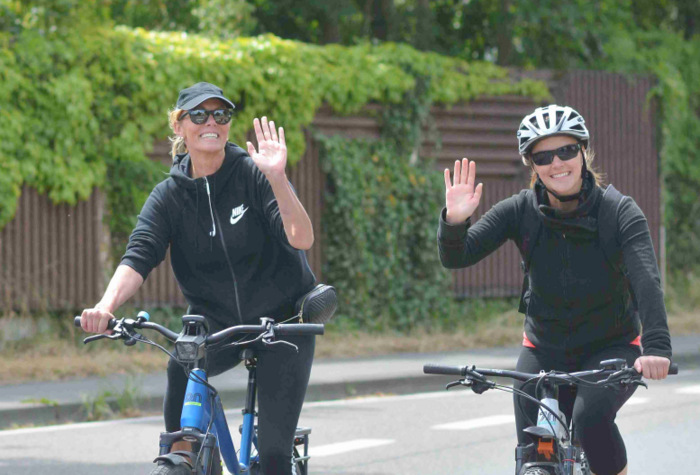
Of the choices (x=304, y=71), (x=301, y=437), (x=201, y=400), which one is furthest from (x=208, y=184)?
(x=304, y=71)

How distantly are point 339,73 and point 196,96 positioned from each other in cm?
1010

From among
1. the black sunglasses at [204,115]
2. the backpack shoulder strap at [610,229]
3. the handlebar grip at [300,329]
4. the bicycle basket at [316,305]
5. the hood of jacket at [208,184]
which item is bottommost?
the handlebar grip at [300,329]

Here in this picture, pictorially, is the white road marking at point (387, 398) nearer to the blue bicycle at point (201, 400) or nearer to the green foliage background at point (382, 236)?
the green foliage background at point (382, 236)

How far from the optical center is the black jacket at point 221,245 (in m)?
4.43

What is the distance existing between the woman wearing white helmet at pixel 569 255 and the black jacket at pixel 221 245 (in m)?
0.59

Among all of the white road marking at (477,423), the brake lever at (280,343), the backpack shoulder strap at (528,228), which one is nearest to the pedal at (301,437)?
the brake lever at (280,343)

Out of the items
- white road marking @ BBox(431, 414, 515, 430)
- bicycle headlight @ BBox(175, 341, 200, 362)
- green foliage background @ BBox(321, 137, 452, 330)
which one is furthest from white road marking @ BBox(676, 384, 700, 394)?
bicycle headlight @ BBox(175, 341, 200, 362)

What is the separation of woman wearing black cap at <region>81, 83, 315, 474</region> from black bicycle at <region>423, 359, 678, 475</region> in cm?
62

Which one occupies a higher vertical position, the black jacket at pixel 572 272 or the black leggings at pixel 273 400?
the black jacket at pixel 572 272

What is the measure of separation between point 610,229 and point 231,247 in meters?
1.31

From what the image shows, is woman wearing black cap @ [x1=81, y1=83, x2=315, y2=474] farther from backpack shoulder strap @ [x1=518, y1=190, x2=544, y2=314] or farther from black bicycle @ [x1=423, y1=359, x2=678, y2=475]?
backpack shoulder strap @ [x1=518, y1=190, x2=544, y2=314]

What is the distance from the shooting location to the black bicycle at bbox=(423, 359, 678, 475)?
3914 mm

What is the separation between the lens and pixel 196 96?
444cm

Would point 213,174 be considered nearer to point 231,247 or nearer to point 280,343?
point 231,247
